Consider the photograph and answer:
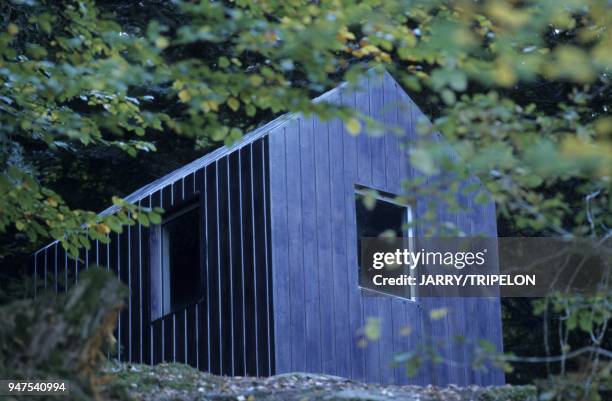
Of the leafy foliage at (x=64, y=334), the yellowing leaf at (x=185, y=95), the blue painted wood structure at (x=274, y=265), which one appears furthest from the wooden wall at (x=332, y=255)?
the leafy foliage at (x=64, y=334)

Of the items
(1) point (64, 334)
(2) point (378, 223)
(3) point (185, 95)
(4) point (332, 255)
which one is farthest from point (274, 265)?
(1) point (64, 334)

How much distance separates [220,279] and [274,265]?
2.33 ft

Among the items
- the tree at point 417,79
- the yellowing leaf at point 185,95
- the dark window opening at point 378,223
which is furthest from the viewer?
the dark window opening at point 378,223

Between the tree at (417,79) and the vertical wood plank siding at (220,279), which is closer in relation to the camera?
the tree at (417,79)

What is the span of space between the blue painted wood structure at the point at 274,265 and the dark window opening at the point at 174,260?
0.31 ft

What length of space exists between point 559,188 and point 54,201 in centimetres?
1150

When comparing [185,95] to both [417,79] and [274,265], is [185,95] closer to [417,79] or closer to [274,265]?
[417,79]

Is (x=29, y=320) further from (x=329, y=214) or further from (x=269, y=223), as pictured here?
(x=329, y=214)

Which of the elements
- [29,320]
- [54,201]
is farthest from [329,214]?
[29,320]

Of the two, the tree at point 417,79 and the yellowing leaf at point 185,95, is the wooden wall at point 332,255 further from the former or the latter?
the yellowing leaf at point 185,95

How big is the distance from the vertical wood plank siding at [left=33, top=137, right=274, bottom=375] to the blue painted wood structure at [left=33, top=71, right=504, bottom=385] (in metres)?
0.01

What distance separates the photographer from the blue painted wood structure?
1017 cm

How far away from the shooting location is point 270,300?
10.0 m

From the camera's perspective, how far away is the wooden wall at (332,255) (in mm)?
10258
